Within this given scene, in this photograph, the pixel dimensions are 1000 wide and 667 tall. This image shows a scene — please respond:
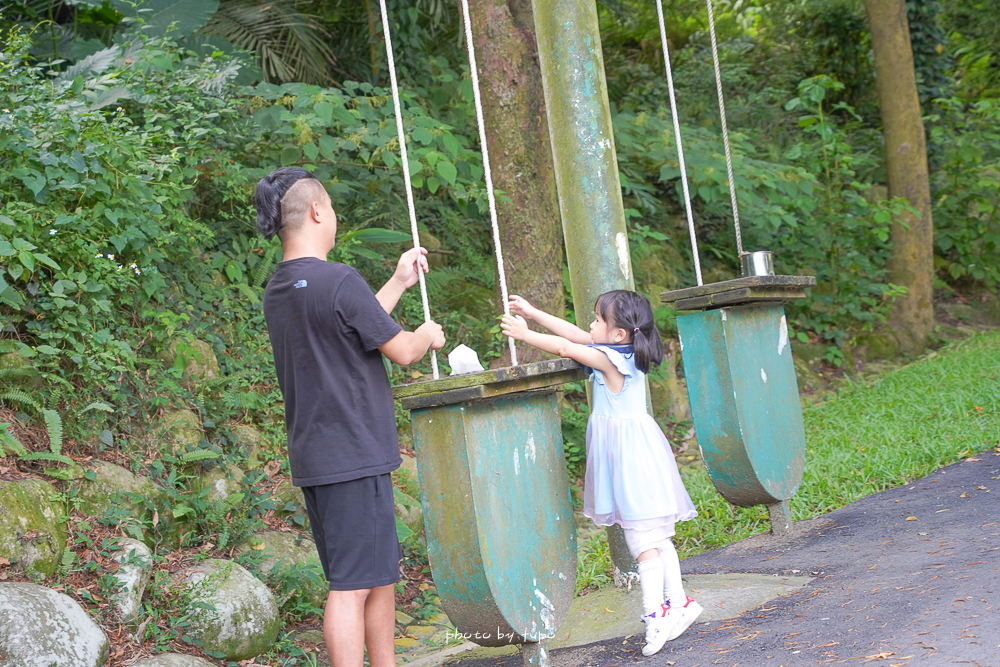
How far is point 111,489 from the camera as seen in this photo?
370cm

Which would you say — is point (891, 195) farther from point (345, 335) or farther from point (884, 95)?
point (345, 335)

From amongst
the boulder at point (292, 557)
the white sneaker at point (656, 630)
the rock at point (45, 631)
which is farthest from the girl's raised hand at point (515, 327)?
the rock at point (45, 631)

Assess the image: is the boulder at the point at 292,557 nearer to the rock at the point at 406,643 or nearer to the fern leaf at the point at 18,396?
the rock at the point at 406,643

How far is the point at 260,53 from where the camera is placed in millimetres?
7141

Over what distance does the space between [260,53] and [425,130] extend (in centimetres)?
268

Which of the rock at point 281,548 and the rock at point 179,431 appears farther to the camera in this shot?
the rock at point 179,431

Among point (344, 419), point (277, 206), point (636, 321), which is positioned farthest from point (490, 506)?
point (277, 206)

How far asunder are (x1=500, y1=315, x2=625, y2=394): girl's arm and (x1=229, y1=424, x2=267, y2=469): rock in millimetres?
2154

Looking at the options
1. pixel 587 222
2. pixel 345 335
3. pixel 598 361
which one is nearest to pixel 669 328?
pixel 587 222

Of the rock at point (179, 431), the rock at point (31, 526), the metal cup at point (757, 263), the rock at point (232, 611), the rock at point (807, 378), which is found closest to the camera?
the rock at point (31, 526)

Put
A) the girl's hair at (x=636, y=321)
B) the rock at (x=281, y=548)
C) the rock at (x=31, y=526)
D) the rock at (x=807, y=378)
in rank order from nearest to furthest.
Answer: the girl's hair at (x=636, y=321) → the rock at (x=31, y=526) → the rock at (x=281, y=548) → the rock at (x=807, y=378)

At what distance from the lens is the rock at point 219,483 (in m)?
4.03

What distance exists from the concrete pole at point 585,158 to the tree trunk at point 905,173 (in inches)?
235

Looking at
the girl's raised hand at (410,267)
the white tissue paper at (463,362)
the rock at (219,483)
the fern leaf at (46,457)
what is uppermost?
the girl's raised hand at (410,267)
